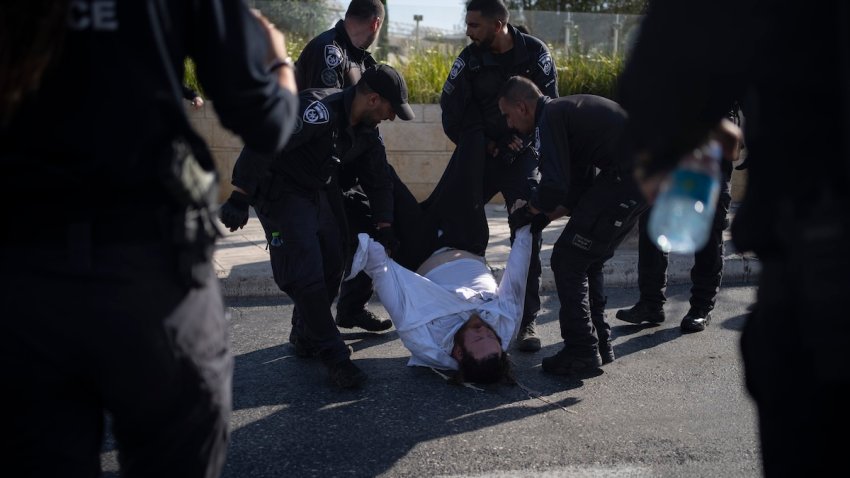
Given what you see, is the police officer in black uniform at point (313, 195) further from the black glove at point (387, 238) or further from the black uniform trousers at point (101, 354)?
the black uniform trousers at point (101, 354)

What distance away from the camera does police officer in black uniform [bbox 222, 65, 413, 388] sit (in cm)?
444

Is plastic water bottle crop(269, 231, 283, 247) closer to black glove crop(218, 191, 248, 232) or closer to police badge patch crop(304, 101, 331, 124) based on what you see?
black glove crop(218, 191, 248, 232)

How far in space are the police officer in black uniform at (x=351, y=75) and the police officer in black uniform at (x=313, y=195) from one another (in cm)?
49

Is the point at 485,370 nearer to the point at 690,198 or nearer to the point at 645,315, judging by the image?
the point at 645,315

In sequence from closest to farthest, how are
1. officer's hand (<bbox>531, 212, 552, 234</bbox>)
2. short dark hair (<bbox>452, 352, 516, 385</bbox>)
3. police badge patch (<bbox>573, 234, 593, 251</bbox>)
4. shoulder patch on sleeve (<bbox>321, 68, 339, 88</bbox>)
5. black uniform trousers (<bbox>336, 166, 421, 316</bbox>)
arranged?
short dark hair (<bbox>452, 352, 516, 385</bbox>)
police badge patch (<bbox>573, 234, 593, 251</bbox>)
officer's hand (<bbox>531, 212, 552, 234</bbox>)
black uniform trousers (<bbox>336, 166, 421, 316</bbox>)
shoulder patch on sleeve (<bbox>321, 68, 339, 88</bbox>)

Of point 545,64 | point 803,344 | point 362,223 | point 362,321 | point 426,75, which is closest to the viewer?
point 803,344

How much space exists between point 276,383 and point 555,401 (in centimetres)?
135

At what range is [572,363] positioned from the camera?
4625 mm

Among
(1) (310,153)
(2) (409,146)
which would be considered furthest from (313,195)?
(2) (409,146)

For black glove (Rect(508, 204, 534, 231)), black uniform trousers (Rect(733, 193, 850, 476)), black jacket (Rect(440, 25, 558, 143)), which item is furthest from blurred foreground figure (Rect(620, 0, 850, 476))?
black jacket (Rect(440, 25, 558, 143))

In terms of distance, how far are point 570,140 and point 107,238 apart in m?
3.40

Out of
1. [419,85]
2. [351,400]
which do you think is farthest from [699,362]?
[419,85]

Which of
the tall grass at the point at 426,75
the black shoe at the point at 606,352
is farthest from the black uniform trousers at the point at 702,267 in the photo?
the tall grass at the point at 426,75

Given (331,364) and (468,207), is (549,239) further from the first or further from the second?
(331,364)
